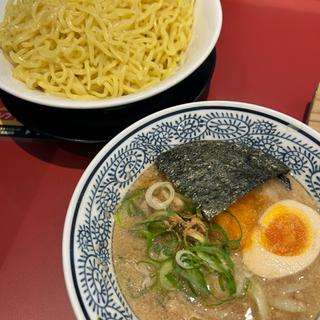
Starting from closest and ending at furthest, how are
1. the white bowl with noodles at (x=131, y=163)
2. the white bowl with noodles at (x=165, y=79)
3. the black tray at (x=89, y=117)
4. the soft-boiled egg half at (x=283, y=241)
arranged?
1. the white bowl with noodles at (x=131, y=163)
2. the soft-boiled egg half at (x=283, y=241)
3. the white bowl with noodles at (x=165, y=79)
4. the black tray at (x=89, y=117)

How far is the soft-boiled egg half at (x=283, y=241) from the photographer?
145 centimetres

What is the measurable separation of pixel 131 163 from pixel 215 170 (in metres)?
0.33

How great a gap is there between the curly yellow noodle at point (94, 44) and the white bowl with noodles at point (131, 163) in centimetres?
34

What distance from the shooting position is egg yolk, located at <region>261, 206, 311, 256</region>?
58.5 inches

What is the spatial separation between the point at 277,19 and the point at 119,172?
151 centimetres

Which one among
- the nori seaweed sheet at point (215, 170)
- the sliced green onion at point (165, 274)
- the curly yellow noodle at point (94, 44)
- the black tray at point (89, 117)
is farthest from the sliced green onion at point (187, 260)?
the curly yellow noodle at point (94, 44)

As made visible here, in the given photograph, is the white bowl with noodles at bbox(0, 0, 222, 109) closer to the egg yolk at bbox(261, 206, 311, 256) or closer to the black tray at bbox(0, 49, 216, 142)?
the black tray at bbox(0, 49, 216, 142)

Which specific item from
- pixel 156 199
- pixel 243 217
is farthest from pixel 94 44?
pixel 243 217

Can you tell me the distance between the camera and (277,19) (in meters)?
2.44

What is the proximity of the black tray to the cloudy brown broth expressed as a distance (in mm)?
482

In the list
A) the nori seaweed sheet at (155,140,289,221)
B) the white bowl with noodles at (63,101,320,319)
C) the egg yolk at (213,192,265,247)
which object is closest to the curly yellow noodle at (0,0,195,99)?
the white bowl with noodles at (63,101,320,319)

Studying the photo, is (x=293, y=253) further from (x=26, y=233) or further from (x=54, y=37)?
(x=54, y=37)

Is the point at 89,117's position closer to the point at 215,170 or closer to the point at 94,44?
the point at 94,44

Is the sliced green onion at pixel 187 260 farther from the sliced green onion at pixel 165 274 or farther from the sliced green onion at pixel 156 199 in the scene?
the sliced green onion at pixel 156 199
